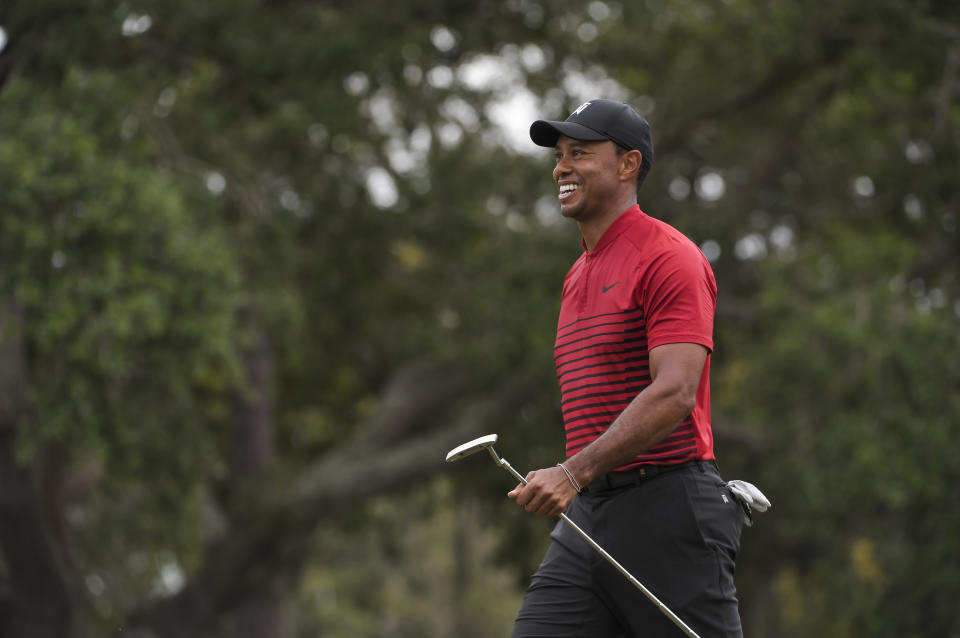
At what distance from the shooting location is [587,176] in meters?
3.72

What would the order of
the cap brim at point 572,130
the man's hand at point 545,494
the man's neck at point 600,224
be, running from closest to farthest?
the man's hand at point 545,494 → the cap brim at point 572,130 → the man's neck at point 600,224

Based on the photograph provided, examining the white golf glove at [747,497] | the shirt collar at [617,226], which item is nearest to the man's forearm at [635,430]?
the white golf glove at [747,497]

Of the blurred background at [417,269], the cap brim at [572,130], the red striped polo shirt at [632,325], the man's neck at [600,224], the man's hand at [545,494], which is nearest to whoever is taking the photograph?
the man's hand at [545,494]

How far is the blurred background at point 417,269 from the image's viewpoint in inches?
387

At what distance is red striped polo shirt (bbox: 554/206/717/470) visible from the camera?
340cm

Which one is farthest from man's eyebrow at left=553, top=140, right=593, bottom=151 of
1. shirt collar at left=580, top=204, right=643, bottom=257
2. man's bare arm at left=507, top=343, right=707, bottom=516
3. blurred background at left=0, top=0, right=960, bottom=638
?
blurred background at left=0, top=0, right=960, bottom=638

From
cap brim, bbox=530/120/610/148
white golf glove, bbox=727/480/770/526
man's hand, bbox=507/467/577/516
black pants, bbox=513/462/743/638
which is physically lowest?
black pants, bbox=513/462/743/638

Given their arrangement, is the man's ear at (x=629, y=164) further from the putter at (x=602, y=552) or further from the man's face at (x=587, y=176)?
the putter at (x=602, y=552)

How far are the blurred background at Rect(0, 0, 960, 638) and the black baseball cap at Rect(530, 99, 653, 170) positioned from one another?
19.8 feet

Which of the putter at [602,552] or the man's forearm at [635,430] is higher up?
the man's forearm at [635,430]

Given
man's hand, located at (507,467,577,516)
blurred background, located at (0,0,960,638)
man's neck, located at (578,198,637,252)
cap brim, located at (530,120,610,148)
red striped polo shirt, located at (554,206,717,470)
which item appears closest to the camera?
man's hand, located at (507,467,577,516)

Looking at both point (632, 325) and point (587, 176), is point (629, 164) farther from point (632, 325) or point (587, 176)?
point (632, 325)

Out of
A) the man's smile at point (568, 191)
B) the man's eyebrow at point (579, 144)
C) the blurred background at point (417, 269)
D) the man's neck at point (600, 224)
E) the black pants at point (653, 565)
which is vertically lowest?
the blurred background at point (417, 269)

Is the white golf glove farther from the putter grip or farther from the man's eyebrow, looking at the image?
the man's eyebrow
